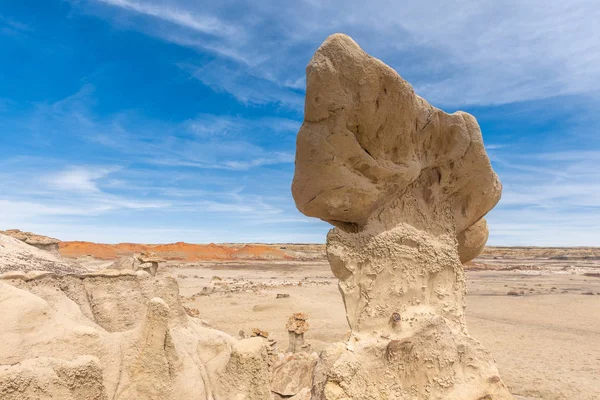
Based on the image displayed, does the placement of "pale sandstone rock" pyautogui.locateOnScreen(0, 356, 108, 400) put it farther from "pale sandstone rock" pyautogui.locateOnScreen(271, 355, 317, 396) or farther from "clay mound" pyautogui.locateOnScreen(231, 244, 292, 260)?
"clay mound" pyautogui.locateOnScreen(231, 244, 292, 260)

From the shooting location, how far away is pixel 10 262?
6871mm

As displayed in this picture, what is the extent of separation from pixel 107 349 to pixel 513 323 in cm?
1616

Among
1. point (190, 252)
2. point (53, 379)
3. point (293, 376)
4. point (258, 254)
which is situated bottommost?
point (293, 376)

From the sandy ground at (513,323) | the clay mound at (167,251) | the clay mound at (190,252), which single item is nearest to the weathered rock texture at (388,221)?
the sandy ground at (513,323)

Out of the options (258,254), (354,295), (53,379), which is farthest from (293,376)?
(258,254)

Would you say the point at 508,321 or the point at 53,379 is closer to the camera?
the point at 53,379

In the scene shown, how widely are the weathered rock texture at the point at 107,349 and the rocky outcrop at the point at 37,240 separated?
608 cm

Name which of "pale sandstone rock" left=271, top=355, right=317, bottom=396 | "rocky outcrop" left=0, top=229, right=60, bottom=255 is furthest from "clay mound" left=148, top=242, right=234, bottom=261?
"pale sandstone rock" left=271, top=355, right=317, bottom=396

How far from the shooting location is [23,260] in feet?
23.9

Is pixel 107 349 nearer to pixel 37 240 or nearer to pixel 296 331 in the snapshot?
pixel 296 331

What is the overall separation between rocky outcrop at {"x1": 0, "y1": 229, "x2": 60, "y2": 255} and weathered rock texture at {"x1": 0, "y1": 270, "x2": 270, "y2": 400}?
608 cm

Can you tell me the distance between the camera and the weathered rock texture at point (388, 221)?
375cm

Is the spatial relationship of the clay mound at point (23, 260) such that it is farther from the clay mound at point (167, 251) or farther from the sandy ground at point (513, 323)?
the clay mound at point (167, 251)

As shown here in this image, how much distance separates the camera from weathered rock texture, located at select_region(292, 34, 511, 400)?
3754mm
